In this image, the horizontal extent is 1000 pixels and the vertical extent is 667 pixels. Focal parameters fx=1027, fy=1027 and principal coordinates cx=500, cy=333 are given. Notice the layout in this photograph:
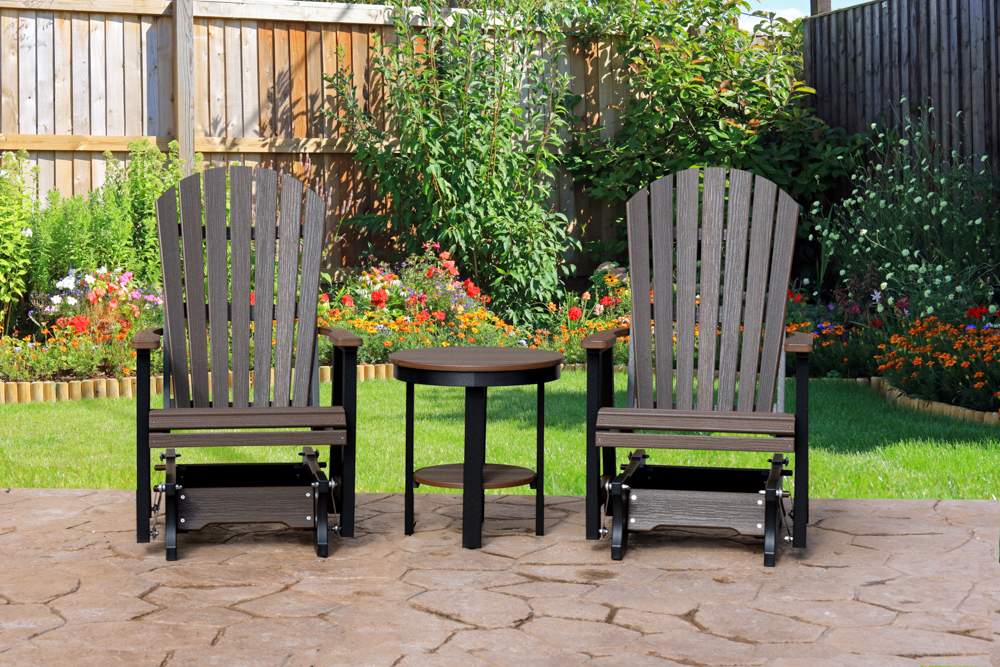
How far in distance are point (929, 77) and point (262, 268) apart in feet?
17.3

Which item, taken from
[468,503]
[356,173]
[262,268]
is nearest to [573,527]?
[468,503]

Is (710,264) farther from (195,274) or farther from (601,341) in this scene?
(195,274)

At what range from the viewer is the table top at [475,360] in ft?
9.84

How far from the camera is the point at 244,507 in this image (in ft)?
9.73

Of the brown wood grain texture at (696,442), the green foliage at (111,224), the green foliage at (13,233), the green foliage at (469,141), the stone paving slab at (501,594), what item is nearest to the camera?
the stone paving slab at (501,594)

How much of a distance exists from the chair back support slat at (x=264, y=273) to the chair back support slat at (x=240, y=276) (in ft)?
0.13

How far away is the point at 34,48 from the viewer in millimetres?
6781

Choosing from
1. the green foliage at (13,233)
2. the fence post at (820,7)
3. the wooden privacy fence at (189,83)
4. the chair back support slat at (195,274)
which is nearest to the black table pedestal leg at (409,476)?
the chair back support slat at (195,274)

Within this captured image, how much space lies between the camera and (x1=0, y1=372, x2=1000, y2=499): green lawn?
385cm

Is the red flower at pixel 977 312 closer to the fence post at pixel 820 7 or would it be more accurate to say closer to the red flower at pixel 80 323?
the fence post at pixel 820 7

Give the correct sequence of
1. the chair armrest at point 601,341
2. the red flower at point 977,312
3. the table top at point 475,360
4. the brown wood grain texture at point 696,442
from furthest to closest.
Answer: the red flower at point 977,312
the chair armrest at point 601,341
the table top at point 475,360
the brown wood grain texture at point 696,442

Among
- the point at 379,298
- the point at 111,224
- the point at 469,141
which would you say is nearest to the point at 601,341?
the point at 379,298

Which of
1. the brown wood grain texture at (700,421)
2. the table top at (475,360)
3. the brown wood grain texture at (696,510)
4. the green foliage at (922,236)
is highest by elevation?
the green foliage at (922,236)

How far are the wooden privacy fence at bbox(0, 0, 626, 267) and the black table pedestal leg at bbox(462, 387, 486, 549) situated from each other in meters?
4.43
